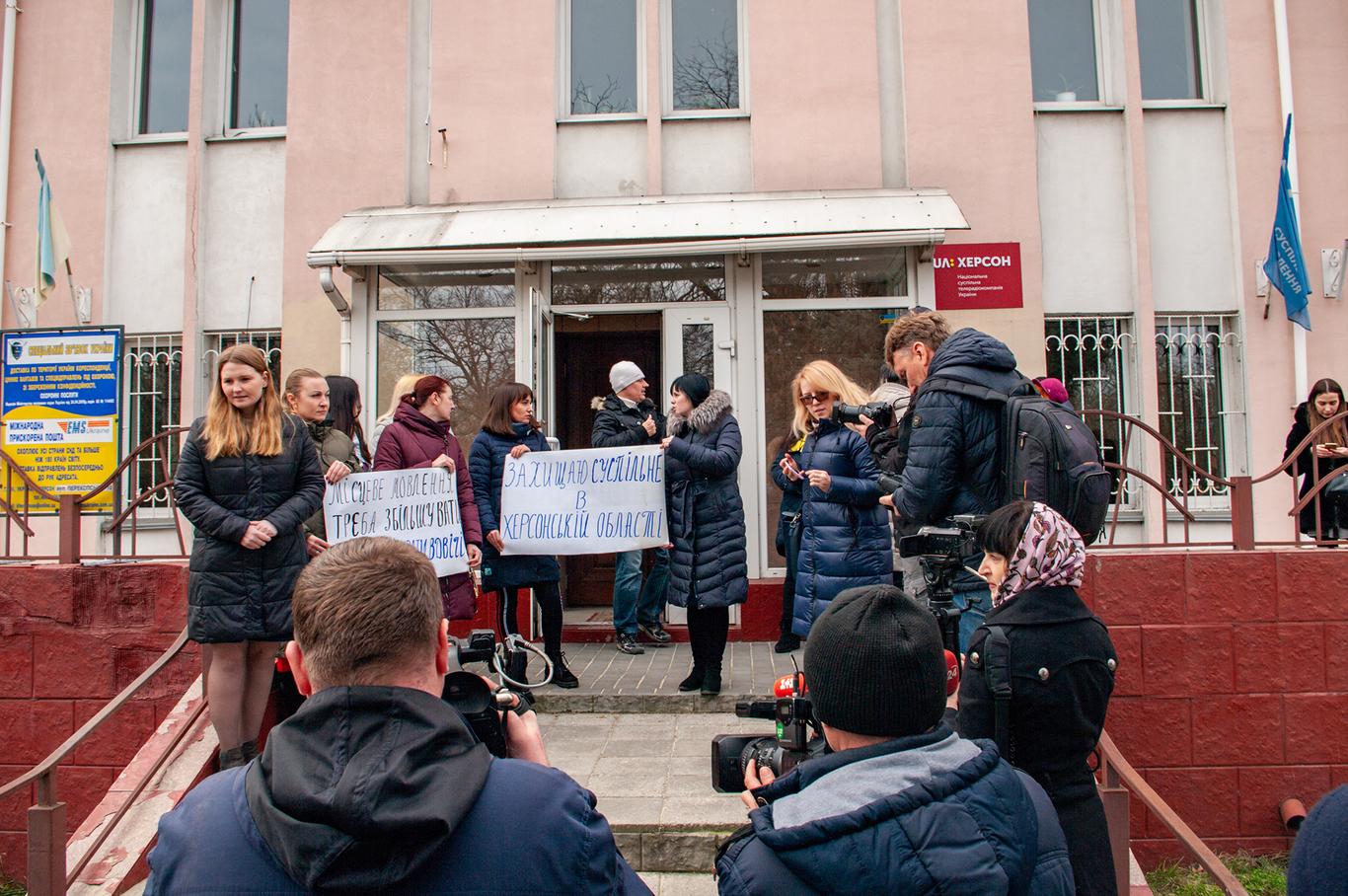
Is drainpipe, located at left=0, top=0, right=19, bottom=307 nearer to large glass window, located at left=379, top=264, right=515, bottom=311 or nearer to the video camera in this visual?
large glass window, located at left=379, top=264, right=515, bottom=311

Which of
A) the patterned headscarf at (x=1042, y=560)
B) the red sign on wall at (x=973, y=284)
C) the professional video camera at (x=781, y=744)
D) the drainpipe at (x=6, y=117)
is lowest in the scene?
the professional video camera at (x=781, y=744)

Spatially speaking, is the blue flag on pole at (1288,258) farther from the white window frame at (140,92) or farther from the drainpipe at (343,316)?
the white window frame at (140,92)

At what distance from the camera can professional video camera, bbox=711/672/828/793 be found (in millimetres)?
2012

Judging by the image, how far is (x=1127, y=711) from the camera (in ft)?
18.0

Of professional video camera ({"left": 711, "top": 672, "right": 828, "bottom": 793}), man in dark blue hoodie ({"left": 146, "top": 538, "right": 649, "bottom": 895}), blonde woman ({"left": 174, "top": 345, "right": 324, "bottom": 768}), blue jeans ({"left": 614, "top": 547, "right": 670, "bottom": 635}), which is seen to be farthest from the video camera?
blue jeans ({"left": 614, "top": 547, "right": 670, "bottom": 635})

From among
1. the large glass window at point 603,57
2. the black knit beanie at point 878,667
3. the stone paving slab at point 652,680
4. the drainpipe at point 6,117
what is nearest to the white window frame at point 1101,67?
the large glass window at point 603,57

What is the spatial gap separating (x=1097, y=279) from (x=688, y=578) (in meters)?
5.09

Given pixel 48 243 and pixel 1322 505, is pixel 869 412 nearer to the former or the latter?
pixel 1322 505

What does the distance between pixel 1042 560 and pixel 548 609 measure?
146 inches

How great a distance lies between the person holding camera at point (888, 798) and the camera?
149cm

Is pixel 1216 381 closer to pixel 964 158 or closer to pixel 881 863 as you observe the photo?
pixel 964 158

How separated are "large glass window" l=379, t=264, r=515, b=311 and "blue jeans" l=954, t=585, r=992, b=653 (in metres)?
5.45

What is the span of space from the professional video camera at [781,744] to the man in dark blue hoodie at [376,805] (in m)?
Result: 0.54

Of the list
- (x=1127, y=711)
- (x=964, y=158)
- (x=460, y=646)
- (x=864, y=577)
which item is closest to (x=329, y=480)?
(x=864, y=577)
